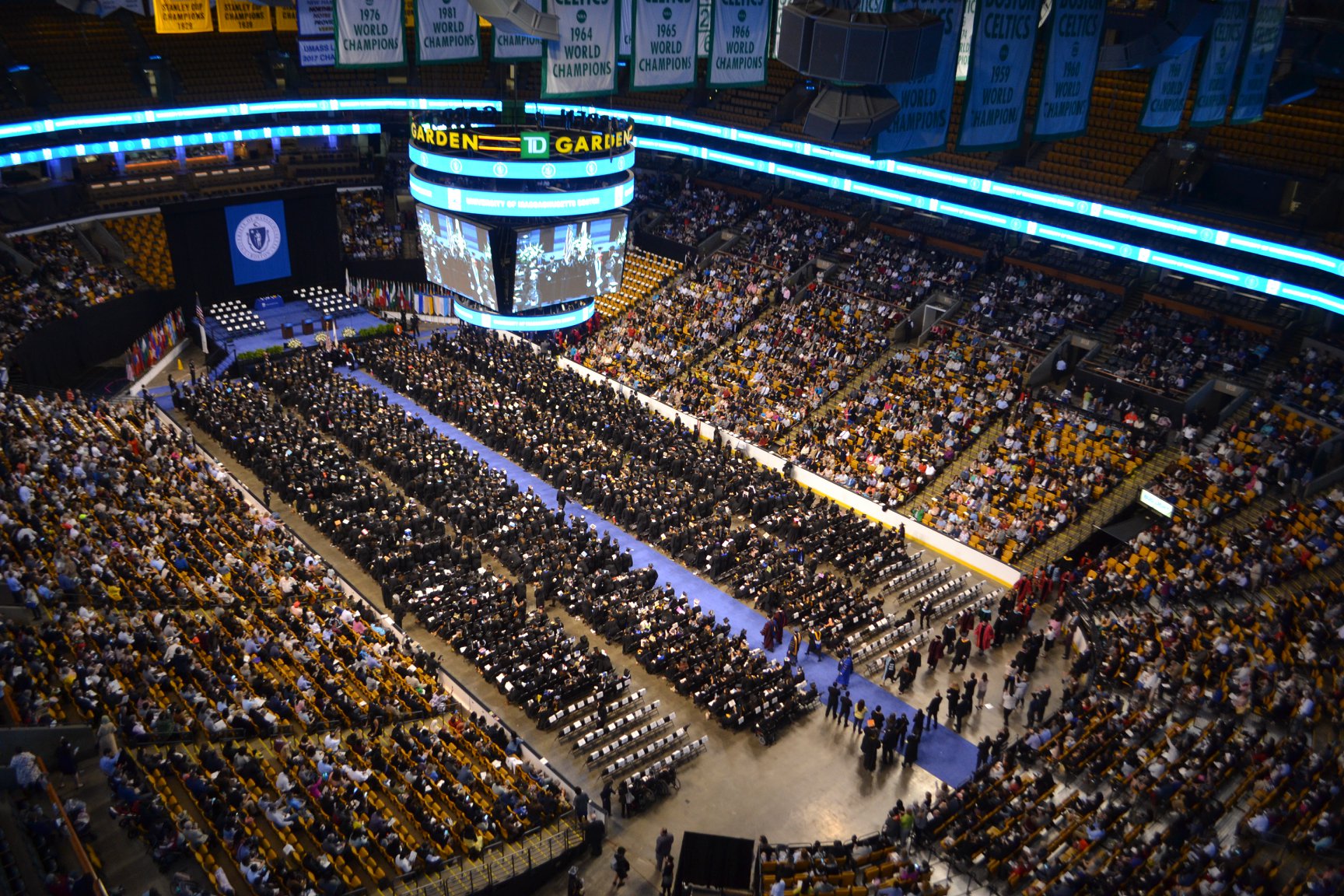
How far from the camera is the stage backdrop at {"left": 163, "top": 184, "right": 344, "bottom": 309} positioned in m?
42.3

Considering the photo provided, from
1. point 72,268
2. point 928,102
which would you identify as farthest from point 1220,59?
point 72,268

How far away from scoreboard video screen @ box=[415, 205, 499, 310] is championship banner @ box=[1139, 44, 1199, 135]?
1560 centimetres

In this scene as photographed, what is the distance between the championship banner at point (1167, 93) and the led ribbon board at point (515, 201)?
1309 centimetres

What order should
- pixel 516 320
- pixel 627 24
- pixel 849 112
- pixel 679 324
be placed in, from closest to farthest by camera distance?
1. pixel 849 112
2. pixel 627 24
3. pixel 516 320
4. pixel 679 324

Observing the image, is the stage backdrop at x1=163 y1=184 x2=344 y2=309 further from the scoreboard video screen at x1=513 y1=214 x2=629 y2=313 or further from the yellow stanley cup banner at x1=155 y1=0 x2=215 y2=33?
the scoreboard video screen at x1=513 y1=214 x2=629 y2=313

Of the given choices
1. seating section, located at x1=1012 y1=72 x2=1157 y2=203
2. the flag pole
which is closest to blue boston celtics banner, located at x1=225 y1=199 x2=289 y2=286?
the flag pole

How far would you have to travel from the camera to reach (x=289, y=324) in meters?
43.8

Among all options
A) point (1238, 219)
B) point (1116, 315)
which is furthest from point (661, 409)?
point (1238, 219)

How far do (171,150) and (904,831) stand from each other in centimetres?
4171

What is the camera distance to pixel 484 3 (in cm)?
1970

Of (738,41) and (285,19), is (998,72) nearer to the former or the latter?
(738,41)

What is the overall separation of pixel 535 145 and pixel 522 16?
6.58 meters

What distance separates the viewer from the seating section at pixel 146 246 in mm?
42500

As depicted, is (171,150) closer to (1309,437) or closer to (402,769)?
(402,769)
